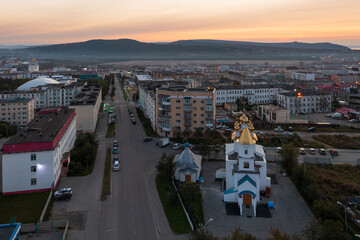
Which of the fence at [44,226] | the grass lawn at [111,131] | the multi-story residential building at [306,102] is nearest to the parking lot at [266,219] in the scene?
the fence at [44,226]

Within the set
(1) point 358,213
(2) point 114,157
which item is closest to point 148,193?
(2) point 114,157

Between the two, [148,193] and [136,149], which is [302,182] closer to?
[148,193]

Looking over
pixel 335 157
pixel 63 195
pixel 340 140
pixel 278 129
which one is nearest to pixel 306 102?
pixel 278 129

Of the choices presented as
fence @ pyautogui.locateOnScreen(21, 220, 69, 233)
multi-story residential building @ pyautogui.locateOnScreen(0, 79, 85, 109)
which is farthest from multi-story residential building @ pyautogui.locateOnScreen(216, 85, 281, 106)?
fence @ pyautogui.locateOnScreen(21, 220, 69, 233)

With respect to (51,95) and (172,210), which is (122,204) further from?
(51,95)

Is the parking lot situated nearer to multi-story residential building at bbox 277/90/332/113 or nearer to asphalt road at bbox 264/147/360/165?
asphalt road at bbox 264/147/360/165

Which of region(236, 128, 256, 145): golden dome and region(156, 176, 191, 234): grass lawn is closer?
region(156, 176, 191, 234): grass lawn
